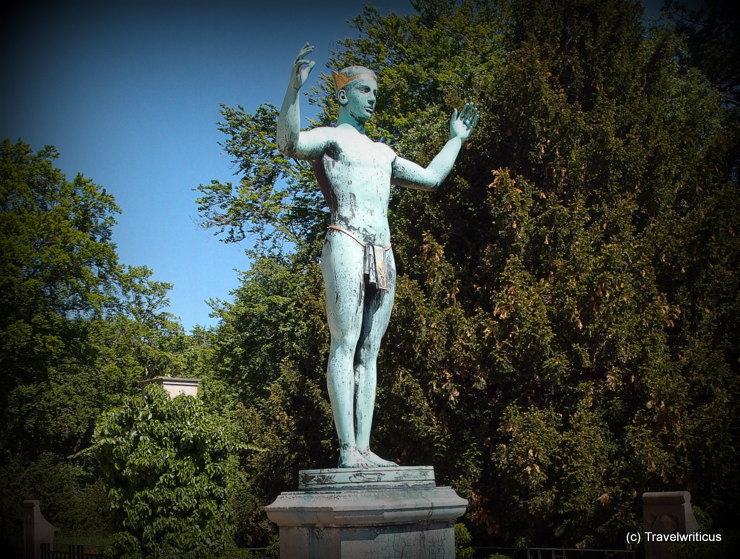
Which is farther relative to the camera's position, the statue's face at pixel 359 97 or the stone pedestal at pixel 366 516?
the statue's face at pixel 359 97

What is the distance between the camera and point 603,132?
16594mm

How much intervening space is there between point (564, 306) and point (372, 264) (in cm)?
906

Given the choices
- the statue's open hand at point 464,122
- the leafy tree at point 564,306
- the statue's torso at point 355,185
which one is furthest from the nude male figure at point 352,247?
the leafy tree at point 564,306

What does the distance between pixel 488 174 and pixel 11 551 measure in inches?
547

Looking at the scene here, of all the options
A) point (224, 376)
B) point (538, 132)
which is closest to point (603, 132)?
point (538, 132)

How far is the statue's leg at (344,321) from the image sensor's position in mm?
6723

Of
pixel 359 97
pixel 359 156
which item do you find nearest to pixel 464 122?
pixel 359 97

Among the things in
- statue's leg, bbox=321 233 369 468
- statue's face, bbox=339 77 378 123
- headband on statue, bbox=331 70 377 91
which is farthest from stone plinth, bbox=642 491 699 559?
headband on statue, bbox=331 70 377 91

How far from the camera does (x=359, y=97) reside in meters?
7.40

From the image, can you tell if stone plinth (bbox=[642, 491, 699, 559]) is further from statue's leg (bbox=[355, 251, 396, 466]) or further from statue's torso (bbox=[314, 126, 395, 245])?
statue's torso (bbox=[314, 126, 395, 245])

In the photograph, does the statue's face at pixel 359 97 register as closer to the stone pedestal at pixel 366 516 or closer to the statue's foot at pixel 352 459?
the statue's foot at pixel 352 459

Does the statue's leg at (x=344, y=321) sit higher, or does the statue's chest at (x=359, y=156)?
the statue's chest at (x=359, y=156)

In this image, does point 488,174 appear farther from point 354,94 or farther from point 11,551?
point 11,551

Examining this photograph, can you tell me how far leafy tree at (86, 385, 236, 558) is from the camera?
14.6 meters
